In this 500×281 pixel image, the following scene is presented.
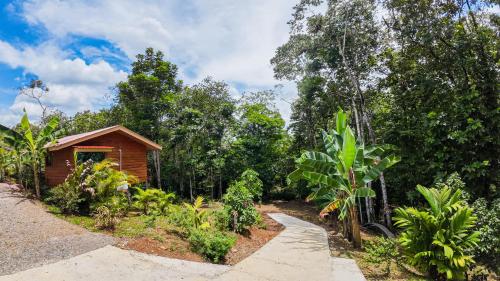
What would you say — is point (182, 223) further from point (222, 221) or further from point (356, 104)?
point (356, 104)

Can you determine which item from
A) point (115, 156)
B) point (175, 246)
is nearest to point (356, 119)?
point (175, 246)

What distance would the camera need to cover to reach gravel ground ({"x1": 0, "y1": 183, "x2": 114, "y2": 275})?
5.70 m

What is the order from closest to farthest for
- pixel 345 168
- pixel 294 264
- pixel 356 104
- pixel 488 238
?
1. pixel 488 238
2. pixel 294 264
3. pixel 345 168
4. pixel 356 104

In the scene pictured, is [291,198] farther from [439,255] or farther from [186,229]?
[439,255]

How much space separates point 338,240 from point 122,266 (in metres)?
6.67

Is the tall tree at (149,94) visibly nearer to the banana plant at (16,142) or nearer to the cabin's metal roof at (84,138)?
the cabin's metal roof at (84,138)

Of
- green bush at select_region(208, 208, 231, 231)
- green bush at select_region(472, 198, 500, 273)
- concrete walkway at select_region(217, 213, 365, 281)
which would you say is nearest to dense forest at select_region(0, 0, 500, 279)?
green bush at select_region(472, 198, 500, 273)

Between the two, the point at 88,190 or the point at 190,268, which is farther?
the point at 88,190

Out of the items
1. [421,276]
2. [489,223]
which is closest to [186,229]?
[421,276]

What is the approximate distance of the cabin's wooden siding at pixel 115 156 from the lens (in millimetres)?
12156

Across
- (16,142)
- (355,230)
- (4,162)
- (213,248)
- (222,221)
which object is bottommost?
(355,230)

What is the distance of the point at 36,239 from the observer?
6.81 metres

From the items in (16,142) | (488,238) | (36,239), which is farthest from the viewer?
(16,142)

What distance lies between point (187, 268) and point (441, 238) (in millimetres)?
5287
